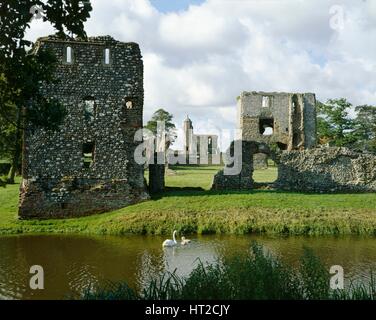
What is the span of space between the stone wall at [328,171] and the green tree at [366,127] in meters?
30.4

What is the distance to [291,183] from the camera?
25.8m

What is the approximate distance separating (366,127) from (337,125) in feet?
18.2

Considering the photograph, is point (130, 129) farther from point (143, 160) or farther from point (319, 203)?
point (319, 203)

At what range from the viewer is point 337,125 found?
2167 inches

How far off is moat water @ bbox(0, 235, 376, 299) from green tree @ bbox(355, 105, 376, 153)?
40.8m

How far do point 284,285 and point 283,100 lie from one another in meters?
38.7

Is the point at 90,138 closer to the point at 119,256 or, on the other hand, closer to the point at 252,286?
the point at 119,256

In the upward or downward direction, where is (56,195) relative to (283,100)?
downward

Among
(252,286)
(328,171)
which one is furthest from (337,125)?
(252,286)

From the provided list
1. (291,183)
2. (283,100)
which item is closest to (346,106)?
(283,100)

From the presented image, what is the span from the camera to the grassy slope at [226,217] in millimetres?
19125

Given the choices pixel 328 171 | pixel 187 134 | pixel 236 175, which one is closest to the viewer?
pixel 328 171

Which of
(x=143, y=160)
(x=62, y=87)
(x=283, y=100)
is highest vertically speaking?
(x=283, y=100)

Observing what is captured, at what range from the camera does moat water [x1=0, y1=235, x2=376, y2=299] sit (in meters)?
12.3
